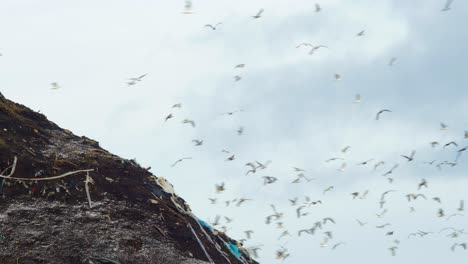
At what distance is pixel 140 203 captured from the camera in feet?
31.1

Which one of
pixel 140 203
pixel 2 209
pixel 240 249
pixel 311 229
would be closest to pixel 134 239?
pixel 140 203

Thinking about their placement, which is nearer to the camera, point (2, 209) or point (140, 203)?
point (2, 209)

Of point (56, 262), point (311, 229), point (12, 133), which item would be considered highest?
point (12, 133)

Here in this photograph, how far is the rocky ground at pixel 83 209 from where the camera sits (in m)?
8.12

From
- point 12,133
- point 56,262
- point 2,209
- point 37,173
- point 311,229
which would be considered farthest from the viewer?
point 311,229

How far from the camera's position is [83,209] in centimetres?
882

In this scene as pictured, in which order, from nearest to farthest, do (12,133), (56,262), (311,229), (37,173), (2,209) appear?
(56,262) → (2,209) → (37,173) → (12,133) → (311,229)

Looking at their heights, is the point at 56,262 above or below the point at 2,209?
below

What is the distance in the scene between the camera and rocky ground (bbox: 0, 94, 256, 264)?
812 centimetres

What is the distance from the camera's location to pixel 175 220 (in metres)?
9.59

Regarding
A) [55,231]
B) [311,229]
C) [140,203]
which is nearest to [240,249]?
[311,229]

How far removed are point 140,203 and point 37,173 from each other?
1.48 metres

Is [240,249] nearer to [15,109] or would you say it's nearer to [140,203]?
[140,203]

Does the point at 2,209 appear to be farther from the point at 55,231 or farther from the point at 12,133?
the point at 12,133
